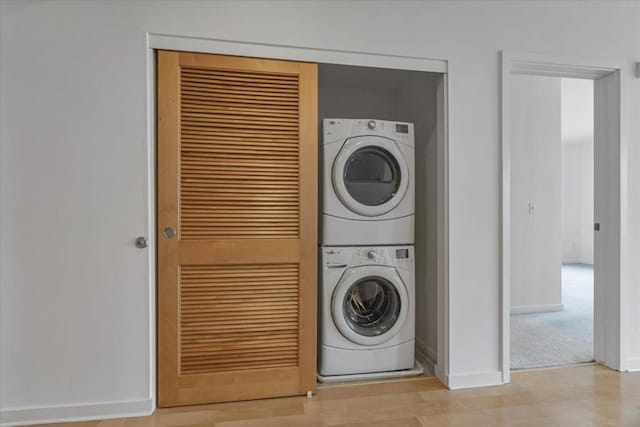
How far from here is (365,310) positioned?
2.41 m

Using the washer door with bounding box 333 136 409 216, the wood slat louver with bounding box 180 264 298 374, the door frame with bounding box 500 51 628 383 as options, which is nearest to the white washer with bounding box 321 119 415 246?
the washer door with bounding box 333 136 409 216

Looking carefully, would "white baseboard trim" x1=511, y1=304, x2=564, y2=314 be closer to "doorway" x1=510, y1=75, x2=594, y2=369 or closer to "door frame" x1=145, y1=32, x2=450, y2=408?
"doorway" x1=510, y1=75, x2=594, y2=369

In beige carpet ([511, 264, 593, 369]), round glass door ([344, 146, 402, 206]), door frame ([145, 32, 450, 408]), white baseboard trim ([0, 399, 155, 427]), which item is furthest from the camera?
beige carpet ([511, 264, 593, 369])

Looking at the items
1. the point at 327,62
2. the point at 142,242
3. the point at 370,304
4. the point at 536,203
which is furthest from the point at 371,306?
the point at 536,203

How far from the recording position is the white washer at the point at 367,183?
87.4 inches

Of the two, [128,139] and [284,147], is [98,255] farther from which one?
[284,147]

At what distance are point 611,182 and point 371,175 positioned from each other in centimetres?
163

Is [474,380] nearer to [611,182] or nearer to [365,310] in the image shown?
[365,310]

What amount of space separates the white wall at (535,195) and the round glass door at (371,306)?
6.68 ft

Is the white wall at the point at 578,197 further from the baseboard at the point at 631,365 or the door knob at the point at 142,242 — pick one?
the door knob at the point at 142,242

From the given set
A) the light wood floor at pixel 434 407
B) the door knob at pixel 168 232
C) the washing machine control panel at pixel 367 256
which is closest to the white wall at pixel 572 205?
the light wood floor at pixel 434 407

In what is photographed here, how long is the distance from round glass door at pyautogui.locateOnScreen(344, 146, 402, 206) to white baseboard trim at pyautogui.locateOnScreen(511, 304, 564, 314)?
2357mm

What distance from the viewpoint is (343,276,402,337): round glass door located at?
7.56 ft

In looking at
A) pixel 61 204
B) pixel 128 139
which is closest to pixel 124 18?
pixel 128 139
